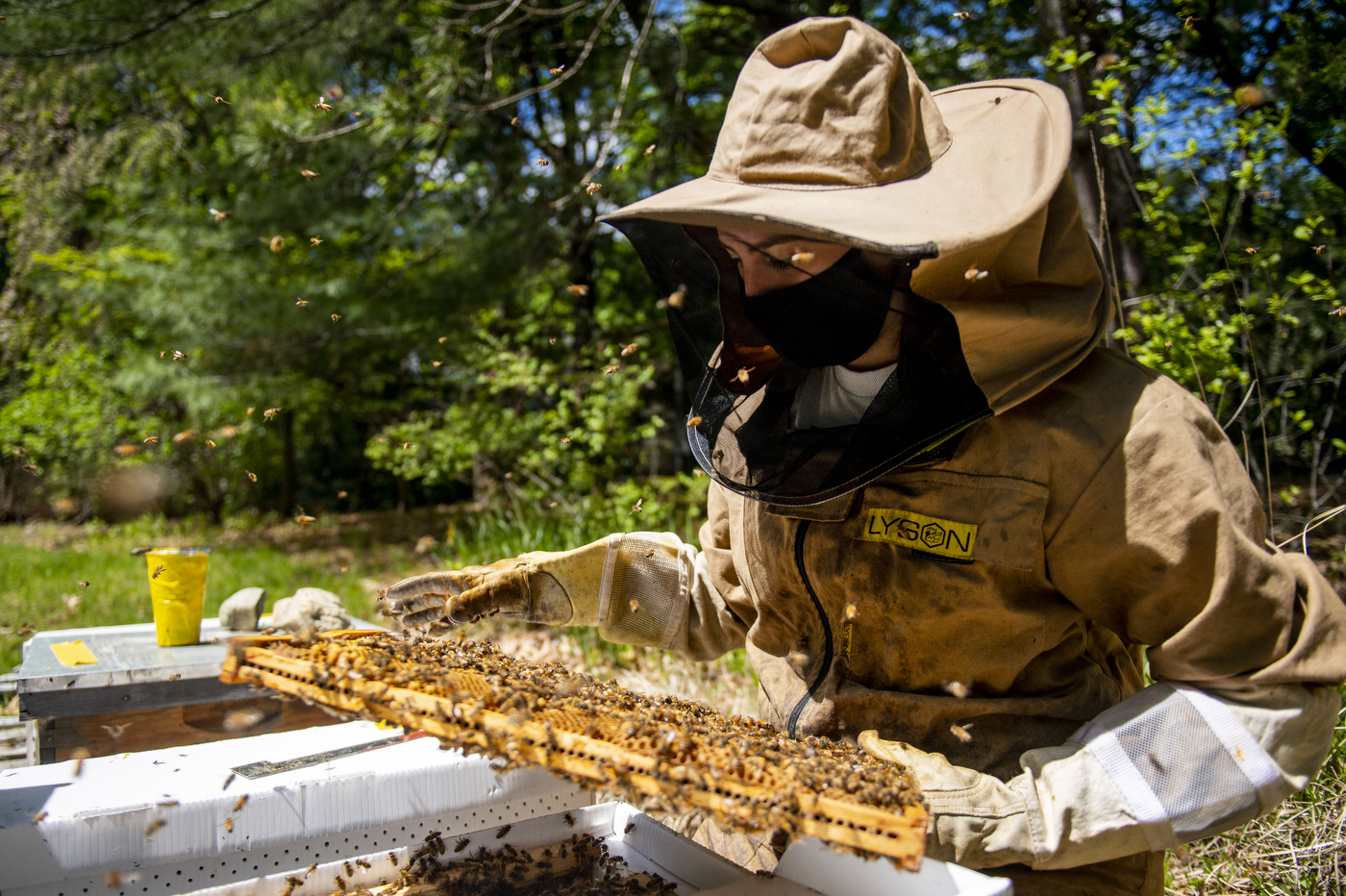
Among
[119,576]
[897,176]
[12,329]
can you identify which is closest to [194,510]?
[12,329]

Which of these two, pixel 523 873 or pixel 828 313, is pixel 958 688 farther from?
pixel 523 873

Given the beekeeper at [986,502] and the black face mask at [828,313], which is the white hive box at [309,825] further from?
the black face mask at [828,313]

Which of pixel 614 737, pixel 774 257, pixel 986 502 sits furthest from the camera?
pixel 774 257

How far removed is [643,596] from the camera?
7.11 ft

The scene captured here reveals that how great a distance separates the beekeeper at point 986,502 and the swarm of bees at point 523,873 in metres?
0.49

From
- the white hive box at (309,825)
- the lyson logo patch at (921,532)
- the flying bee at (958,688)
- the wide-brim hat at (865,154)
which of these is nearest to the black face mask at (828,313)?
the wide-brim hat at (865,154)

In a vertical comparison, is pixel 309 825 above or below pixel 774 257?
below

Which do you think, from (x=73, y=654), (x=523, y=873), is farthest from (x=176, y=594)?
(x=523, y=873)

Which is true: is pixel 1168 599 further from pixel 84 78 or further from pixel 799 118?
pixel 84 78

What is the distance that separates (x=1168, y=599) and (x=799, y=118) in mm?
1045

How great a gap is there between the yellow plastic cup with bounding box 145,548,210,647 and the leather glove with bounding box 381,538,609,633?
1.67 meters

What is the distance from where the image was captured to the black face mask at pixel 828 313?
152 cm

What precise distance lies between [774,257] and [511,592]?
1.01 metres

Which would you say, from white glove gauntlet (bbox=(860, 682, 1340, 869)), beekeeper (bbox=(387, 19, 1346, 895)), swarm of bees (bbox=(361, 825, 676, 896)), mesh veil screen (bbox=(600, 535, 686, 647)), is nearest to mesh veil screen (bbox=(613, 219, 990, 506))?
beekeeper (bbox=(387, 19, 1346, 895))
